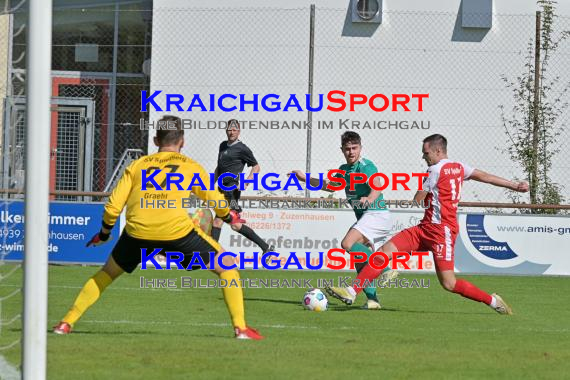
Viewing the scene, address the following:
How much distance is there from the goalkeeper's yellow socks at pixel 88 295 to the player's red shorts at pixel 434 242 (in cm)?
368

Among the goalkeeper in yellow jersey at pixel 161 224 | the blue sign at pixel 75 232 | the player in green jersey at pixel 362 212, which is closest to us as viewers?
the goalkeeper in yellow jersey at pixel 161 224

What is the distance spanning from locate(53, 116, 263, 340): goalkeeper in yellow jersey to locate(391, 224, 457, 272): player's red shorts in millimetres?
3081

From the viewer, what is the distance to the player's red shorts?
39.2 ft

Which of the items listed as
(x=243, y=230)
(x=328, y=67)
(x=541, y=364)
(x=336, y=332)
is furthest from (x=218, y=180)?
(x=541, y=364)

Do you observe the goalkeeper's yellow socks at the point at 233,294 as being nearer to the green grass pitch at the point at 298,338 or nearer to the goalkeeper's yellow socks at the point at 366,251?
the green grass pitch at the point at 298,338

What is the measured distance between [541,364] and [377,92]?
14.4m

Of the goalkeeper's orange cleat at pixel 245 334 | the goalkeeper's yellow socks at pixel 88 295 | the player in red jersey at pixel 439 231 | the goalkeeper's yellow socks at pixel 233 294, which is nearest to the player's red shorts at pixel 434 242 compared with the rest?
the player in red jersey at pixel 439 231

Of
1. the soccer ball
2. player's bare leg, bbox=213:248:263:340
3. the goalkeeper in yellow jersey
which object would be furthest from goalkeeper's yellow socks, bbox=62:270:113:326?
the soccer ball

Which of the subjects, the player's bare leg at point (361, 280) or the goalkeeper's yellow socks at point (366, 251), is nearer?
the player's bare leg at point (361, 280)

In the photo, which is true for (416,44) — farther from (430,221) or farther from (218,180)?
(430,221)

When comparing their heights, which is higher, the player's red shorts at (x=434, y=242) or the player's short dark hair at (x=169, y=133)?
the player's short dark hair at (x=169, y=133)

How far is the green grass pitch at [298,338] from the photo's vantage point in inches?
307

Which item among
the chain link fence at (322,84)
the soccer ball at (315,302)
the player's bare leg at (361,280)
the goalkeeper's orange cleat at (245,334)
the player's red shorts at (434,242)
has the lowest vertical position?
the soccer ball at (315,302)

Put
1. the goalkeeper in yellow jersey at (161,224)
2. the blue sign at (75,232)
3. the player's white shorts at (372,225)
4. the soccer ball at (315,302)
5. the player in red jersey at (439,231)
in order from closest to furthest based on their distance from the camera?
the goalkeeper in yellow jersey at (161,224), the player in red jersey at (439,231), the soccer ball at (315,302), the player's white shorts at (372,225), the blue sign at (75,232)
